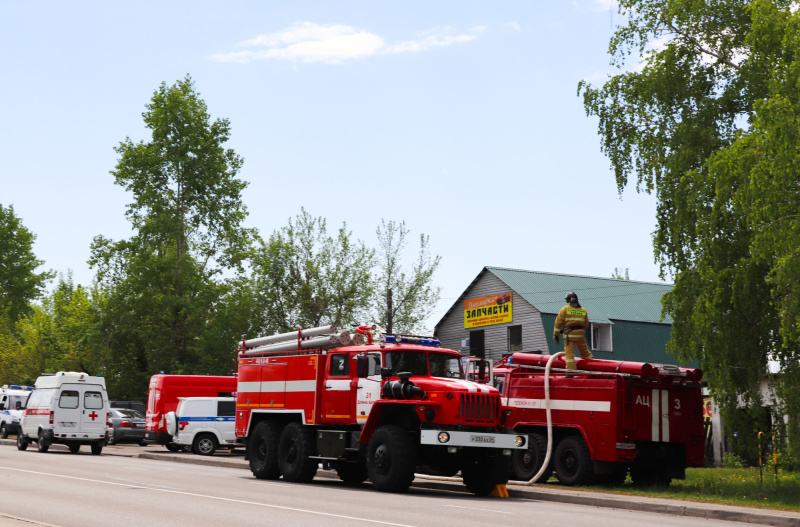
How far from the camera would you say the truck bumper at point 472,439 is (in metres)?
16.4

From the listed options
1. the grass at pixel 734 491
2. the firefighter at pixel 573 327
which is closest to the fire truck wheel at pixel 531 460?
the grass at pixel 734 491

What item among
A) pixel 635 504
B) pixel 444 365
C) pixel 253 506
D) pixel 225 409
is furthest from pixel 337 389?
pixel 225 409

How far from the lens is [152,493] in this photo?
1532cm

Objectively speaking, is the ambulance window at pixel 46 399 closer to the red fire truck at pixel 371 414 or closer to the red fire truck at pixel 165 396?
the red fire truck at pixel 165 396

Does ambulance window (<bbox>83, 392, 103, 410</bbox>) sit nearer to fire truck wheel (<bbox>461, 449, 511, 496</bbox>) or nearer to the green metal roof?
fire truck wheel (<bbox>461, 449, 511, 496</bbox>)

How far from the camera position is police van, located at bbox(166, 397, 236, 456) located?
32062 mm

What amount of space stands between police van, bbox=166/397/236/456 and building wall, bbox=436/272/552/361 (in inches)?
492

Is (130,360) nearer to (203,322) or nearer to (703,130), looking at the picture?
(203,322)

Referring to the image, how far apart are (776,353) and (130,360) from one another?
37155 mm

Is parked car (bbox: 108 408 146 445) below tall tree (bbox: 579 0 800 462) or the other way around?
below

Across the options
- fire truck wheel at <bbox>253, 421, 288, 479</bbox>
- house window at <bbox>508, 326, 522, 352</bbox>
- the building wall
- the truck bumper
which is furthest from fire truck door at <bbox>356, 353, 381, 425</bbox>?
house window at <bbox>508, 326, 522, 352</bbox>

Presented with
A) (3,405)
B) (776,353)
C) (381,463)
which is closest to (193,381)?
(3,405)

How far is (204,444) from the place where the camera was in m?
32.2

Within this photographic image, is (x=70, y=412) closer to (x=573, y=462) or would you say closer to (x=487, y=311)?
(x=573, y=462)
